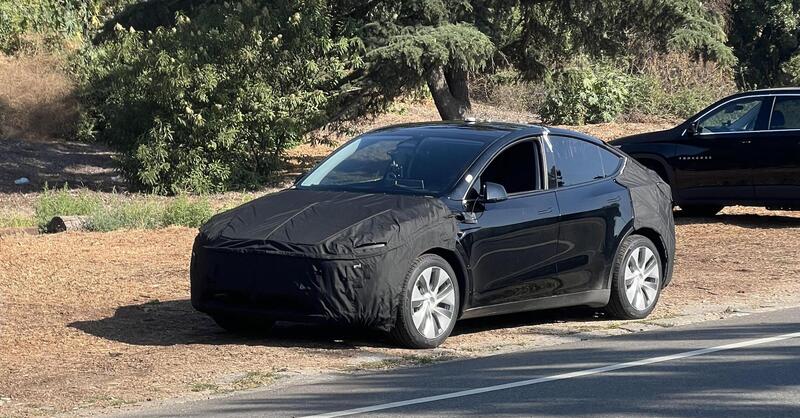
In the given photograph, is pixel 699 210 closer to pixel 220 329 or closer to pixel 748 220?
pixel 748 220

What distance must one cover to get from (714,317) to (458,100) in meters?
15.1

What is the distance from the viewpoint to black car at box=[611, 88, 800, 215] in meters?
17.3

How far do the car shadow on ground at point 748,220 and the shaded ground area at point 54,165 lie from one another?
10.5 m

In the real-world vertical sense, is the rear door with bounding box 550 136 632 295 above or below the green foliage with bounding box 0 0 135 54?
below

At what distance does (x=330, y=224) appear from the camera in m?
9.62

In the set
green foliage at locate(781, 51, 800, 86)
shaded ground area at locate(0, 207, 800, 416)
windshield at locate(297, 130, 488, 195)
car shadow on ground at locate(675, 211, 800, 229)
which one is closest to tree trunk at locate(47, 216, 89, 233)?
shaded ground area at locate(0, 207, 800, 416)

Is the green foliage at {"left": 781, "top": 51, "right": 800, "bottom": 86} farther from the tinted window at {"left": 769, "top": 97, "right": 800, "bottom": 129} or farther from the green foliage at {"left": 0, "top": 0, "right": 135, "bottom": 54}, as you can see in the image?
the tinted window at {"left": 769, "top": 97, "right": 800, "bottom": 129}

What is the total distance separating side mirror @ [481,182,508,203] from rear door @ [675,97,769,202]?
815 centimetres

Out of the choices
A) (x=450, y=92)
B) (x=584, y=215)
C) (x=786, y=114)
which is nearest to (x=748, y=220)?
(x=786, y=114)

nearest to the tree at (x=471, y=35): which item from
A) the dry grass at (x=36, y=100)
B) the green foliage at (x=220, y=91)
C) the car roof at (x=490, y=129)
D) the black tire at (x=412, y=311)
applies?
the green foliage at (x=220, y=91)

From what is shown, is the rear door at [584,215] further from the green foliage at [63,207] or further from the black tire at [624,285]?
the green foliage at [63,207]

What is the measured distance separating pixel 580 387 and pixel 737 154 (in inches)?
398

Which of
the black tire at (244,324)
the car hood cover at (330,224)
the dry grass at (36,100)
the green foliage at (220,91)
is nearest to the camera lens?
the car hood cover at (330,224)

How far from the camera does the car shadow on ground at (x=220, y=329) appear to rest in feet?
33.7
